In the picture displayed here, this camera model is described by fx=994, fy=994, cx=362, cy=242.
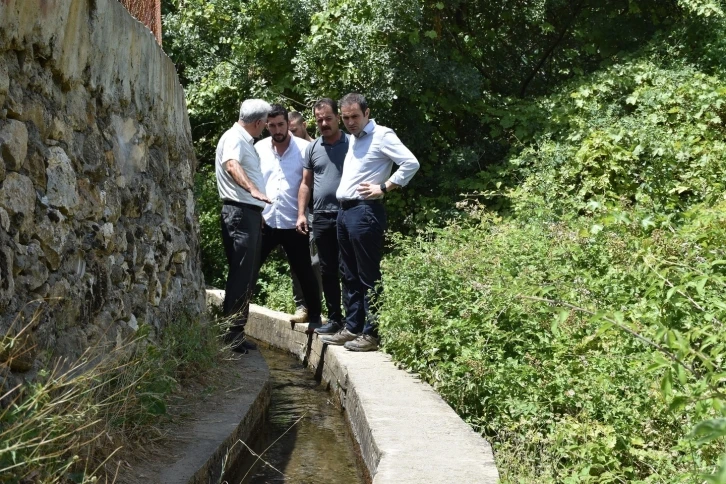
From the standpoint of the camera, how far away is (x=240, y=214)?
7.09 metres

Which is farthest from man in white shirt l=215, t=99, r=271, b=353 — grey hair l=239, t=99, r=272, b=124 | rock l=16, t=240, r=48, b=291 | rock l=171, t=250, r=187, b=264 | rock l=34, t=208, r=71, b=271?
rock l=16, t=240, r=48, b=291

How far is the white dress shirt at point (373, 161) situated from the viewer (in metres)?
7.03

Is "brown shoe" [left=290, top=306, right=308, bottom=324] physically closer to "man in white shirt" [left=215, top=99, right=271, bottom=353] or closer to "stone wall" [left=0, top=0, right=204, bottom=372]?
"man in white shirt" [left=215, top=99, right=271, bottom=353]

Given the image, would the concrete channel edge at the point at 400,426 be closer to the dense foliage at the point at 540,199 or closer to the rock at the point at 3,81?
the dense foliage at the point at 540,199

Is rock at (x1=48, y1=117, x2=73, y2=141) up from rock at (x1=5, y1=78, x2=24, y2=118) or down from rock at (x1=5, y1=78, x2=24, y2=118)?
down

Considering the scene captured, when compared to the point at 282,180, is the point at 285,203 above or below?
below

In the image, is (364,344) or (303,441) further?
(364,344)

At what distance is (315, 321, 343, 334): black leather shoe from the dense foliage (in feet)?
2.40

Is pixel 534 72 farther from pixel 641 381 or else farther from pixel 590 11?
pixel 641 381

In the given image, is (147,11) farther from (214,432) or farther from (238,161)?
(214,432)

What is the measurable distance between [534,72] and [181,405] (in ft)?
30.3

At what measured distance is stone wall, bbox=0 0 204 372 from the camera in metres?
3.97

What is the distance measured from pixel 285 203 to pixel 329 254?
1.90 ft

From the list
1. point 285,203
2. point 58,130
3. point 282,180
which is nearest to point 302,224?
point 285,203
